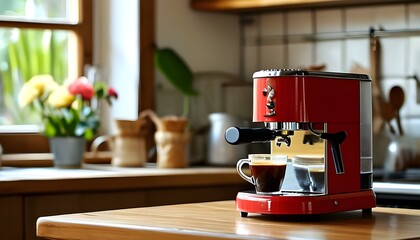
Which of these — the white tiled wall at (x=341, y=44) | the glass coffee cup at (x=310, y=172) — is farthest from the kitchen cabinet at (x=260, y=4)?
the glass coffee cup at (x=310, y=172)

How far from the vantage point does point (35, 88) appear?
3.39m

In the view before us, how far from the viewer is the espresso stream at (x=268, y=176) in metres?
2.05

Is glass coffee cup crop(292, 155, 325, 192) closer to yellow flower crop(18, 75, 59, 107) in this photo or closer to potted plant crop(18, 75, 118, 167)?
potted plant crop(18, 75, 118, 167)

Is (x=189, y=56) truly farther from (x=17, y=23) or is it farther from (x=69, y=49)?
(x=17, y=23)

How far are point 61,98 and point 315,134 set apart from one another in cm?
154

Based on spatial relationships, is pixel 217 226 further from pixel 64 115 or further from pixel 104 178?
pixel 64 115

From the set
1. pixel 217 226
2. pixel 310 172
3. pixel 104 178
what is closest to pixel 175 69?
pixel 104 178

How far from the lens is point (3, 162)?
11.1 feet

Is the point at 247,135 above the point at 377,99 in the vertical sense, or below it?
below

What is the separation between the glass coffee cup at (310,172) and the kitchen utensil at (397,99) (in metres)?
1.44

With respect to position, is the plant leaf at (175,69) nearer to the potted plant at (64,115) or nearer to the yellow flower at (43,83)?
the potted plant at (64,115)

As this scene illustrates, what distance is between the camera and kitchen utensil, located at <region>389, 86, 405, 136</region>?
3451 millimetres

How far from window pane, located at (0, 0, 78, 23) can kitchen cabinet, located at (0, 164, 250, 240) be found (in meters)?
0.66

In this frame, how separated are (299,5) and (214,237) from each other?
2.00 meters
